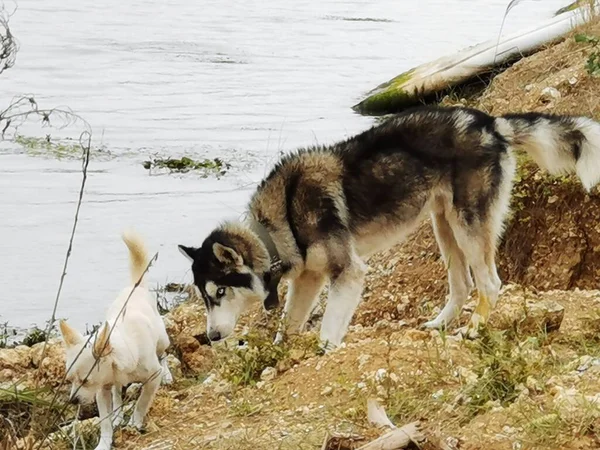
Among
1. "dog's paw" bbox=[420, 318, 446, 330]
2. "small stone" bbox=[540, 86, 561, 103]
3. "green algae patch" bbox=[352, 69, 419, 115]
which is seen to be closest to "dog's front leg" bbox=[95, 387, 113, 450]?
"dog's paw" bbox=[420, 318, 446, 330]

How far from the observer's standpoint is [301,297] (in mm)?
7941

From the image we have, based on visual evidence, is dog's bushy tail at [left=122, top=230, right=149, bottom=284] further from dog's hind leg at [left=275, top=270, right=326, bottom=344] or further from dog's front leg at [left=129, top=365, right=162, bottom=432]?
dog's hind leg at [left=275, top=270, right=326, bottom=344]

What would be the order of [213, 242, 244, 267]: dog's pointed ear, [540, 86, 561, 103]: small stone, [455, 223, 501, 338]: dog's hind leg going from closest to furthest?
[213, 242, 244, 267]: dog's pointed ear < [455, 223, 501, 338]: dog's hind leg < [540, 86, 561, 103]: small stone

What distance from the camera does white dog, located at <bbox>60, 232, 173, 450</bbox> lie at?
19.3ft

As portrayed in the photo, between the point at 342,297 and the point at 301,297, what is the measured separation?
47 centimetres

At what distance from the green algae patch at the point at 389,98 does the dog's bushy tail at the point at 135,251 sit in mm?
7947

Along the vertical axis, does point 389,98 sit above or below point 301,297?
below

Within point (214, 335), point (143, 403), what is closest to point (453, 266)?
point (214, 335)

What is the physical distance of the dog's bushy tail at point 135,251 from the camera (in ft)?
22.6

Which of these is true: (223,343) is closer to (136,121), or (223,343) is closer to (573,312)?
(573,312)

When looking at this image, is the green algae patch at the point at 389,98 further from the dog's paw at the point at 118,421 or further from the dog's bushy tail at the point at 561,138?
the dog's paw at the point at 118,421

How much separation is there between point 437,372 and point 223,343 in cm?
221

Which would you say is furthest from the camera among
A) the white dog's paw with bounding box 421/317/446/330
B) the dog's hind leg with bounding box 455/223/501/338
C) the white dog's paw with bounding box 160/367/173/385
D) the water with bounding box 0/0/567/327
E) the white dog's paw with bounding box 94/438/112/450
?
the water with bounding box 0/0/567/327

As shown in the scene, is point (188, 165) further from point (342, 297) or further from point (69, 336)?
point (69, 336)
